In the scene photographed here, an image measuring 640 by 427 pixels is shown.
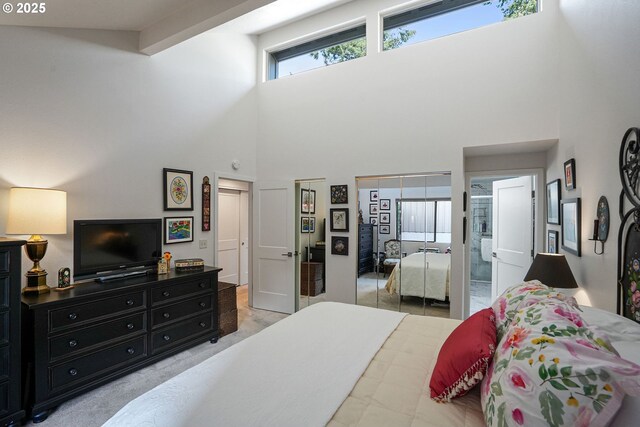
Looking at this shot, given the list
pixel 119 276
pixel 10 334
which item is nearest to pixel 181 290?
pixel 119 276

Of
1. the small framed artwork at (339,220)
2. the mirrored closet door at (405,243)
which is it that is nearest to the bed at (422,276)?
the mirrored closet door at (405,243)

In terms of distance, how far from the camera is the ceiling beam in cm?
248

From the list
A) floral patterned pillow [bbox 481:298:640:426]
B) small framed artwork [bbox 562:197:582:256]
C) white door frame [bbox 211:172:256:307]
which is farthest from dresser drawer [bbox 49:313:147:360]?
small framed artwork [bbox 562:197:582:256]

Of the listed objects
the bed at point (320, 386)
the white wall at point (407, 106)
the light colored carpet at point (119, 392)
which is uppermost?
the white wall at point (407, 106)

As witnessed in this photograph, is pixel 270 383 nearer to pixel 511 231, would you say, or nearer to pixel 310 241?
pixel 310 241

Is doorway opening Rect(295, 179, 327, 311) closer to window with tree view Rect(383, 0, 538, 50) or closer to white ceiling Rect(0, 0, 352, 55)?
window with tree view Rect(383, 0, 538, 50)

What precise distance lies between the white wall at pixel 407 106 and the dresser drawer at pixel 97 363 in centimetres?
231

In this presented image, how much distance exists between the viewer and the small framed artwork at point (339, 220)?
13.3ft

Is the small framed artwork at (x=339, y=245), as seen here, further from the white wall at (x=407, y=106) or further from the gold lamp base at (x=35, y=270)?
the gold lamp base at (x=35, y=270)

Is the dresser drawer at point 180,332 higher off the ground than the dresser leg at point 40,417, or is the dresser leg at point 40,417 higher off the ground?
the dresser drawer at point 180,332

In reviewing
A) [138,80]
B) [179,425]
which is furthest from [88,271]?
[179,425]

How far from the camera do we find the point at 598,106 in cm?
194

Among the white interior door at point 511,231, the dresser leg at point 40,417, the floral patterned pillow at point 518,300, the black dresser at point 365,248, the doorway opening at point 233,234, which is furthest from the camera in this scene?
the doorway opening at point 233,234

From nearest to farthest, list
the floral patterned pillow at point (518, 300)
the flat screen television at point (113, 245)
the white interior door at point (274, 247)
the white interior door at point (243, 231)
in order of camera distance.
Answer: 1. the floral patterned pillow at point (518, 300)
2. the flat screen television at point (113, 245)
3. the white interior door at point (274, 247)
4. the white interior door at point (243, 231)
